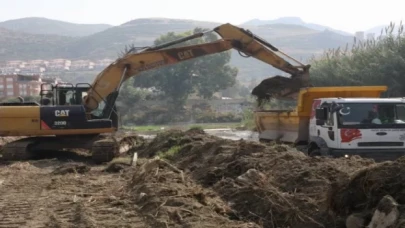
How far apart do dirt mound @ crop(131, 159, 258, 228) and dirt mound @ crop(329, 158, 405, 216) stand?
1.26m

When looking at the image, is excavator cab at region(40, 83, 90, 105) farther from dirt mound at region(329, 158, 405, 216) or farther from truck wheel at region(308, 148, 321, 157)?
dirt mound at region(329, 158, 405, 216)

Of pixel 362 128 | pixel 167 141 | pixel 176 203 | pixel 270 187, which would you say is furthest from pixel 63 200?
pixel 167 141

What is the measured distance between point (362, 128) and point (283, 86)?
20.2 feet

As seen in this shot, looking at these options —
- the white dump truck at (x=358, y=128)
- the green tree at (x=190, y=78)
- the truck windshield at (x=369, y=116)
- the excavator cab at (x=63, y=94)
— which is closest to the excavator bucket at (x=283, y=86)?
the white dump truck at (x=358, y=128)

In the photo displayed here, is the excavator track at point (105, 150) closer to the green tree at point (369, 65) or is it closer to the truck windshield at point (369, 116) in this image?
the truck windshield at point (369, 116)

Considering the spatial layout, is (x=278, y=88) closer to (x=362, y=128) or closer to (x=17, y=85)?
(x=362, y=128)

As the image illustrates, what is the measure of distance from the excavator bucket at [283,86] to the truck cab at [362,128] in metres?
5.14

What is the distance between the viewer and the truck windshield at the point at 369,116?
52.0ft

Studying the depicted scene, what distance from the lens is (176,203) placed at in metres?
10.3

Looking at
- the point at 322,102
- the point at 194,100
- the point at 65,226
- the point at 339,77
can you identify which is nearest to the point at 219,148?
the point at 322,102

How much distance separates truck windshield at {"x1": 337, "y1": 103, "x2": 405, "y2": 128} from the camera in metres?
15.8

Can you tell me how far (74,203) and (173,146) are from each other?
9.86 meters

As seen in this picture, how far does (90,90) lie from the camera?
69.7ft

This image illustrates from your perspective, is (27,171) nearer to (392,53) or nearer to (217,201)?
(217,201)
